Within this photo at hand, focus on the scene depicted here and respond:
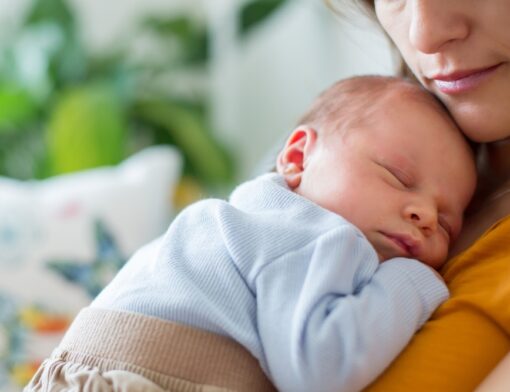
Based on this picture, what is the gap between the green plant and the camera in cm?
271

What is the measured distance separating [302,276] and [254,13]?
7.65 feet

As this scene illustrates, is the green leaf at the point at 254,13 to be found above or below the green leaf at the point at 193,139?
above

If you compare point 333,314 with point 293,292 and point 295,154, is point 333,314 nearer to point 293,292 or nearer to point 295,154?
point 293,292

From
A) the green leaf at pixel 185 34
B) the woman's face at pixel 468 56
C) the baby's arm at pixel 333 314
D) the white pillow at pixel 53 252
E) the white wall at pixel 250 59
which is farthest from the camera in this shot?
the green leaf at pixel 185 34

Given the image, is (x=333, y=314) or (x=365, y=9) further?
(x=365, y=9)

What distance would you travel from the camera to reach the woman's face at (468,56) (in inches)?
40.1

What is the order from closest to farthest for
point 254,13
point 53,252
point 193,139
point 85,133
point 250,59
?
point 53,252 → point 85,133 → point 193,139 → point 254,13 → point 250,59

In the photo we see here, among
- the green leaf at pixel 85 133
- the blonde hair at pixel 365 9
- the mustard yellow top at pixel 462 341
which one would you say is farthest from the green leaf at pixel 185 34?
the mustard yellow top at pixel 462 341

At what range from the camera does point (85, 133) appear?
2.69 meters

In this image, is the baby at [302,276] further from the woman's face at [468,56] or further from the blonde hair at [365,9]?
the blonde hair at [365,9]

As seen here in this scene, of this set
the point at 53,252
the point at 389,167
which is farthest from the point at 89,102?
the point at 389,167

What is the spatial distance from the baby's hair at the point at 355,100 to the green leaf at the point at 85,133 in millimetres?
1565

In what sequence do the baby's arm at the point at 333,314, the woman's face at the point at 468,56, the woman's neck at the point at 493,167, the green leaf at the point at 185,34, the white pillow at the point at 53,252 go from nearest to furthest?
the baby's arm at the point at 333,314 → the woman's face at the point at 468,56 → the woman's neck at the point at 493,167 → the white pillow at the point at 53,252 → the green leaf at the point at 185,34

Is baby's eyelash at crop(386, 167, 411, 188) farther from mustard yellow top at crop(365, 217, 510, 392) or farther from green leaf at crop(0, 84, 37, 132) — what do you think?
green leaf at crop(0, 84, 37, 132)
